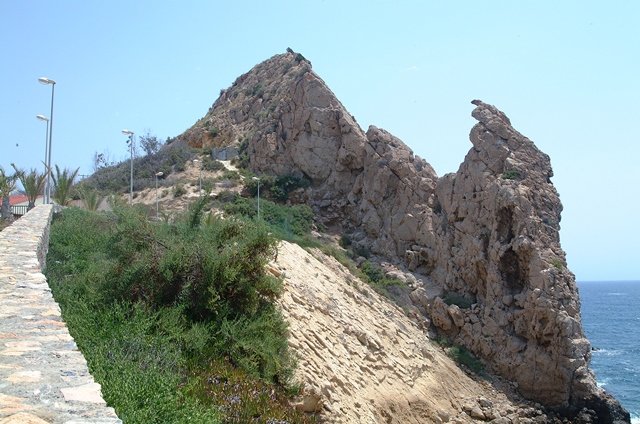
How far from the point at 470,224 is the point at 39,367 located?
23551 millimetres

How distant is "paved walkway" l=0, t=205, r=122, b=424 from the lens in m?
3.58

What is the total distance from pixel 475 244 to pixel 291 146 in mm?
13822

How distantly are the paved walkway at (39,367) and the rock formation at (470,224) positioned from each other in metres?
19.8

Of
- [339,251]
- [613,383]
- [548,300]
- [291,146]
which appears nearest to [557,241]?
[548,300]

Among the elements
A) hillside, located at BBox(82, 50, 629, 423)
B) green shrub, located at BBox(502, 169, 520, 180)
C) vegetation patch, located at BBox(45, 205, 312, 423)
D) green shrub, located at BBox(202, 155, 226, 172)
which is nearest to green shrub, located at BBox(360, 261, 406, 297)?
hillside, located at BBox(82, 50, 629, 423)

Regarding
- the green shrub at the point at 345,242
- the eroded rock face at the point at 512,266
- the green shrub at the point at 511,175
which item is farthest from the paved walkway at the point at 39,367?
the green shrub at the point at 345,242

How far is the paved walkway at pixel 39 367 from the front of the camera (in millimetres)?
3578

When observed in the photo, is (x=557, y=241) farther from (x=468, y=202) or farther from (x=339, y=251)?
(x=339, y=251)

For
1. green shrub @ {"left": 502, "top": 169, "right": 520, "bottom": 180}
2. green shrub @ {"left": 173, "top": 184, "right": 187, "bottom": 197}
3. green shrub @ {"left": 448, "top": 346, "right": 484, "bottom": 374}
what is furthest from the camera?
green shrub @ {"left": 173, "top": 184, "right": 187, "bottom": 197}

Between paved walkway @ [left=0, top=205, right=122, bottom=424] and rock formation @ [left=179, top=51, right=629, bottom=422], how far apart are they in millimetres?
19774

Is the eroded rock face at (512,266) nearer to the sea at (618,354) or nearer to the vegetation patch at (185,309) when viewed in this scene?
the sea at (618,354)

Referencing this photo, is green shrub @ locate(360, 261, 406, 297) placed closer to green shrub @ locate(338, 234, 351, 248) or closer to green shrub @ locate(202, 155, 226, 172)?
green shrub @ locate(338, 234, 351, 248)

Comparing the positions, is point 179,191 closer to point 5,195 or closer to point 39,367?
point 5,195

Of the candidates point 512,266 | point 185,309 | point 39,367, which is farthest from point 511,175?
point 39,367
